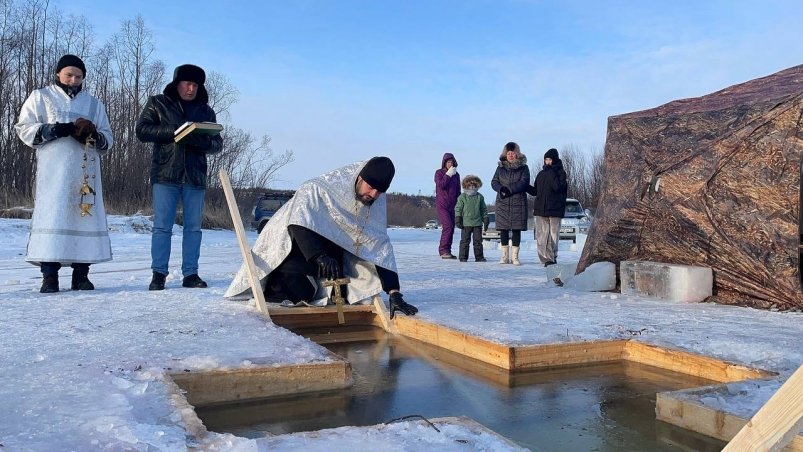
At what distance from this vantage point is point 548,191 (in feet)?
29.0

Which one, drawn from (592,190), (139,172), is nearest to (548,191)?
(139,172)

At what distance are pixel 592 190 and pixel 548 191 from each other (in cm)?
3678

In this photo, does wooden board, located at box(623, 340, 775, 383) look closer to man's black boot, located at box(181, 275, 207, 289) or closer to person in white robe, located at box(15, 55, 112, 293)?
man's black boot, located at box(181, 275, 207, 289)

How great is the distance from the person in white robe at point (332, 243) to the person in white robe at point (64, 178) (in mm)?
1442

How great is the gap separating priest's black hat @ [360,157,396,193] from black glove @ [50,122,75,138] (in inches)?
96.8

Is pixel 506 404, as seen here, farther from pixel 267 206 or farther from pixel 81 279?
pixel 267 206

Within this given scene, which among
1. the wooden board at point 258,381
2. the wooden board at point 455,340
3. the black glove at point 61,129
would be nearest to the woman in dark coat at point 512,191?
the wooden board at point 455,340

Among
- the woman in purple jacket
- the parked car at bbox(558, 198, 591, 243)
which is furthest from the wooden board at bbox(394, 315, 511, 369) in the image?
the parked car at bbox(558, 198, 591, 243)

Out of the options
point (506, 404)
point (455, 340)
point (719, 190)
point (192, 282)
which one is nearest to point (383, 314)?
point (455, 340)

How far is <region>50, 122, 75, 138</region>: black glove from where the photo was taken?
493cm

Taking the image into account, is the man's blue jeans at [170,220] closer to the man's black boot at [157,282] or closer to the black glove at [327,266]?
the man's black boot at [157,282]

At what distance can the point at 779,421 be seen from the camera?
50.7 inches

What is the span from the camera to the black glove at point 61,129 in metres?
4.93

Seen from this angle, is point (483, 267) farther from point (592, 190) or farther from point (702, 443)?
point (592, 190)
